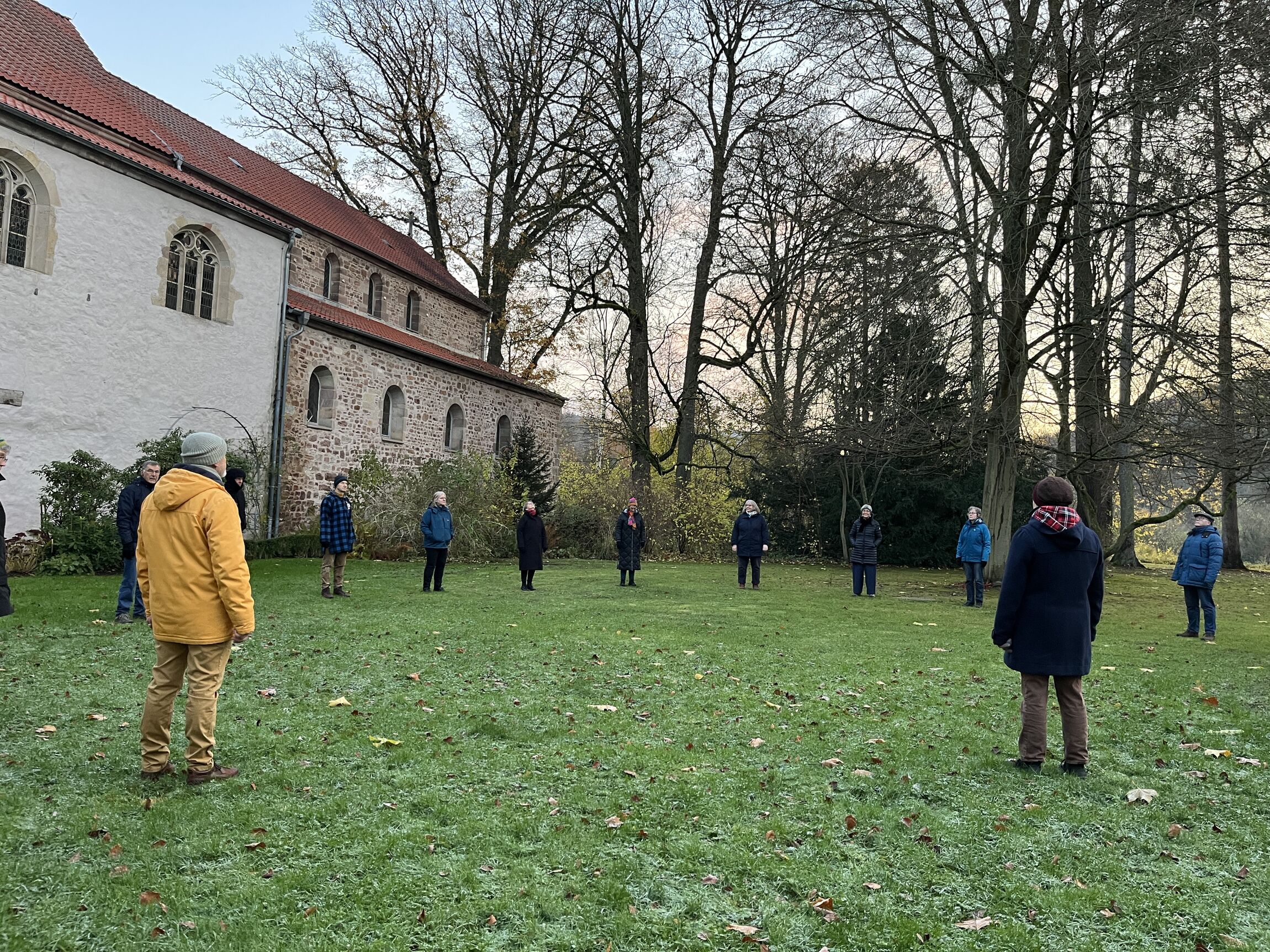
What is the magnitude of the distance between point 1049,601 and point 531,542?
10.9 m

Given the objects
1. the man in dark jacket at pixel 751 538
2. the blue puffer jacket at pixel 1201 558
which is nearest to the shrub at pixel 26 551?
the man in dark jacket at pixel 751 538

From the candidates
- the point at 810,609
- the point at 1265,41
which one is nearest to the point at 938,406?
the point at 810,609

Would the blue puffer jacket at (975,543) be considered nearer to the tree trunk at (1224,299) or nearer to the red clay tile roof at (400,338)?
the tree trunk at (1224,299)

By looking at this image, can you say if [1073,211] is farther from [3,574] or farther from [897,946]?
[3,574]

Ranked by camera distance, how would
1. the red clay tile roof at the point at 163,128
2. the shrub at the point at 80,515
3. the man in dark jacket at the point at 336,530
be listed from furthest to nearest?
the red clay tile roof at the point at 163,128 → the shrub at the point at 80,515 → the man in dark jacket at the point at 336,530

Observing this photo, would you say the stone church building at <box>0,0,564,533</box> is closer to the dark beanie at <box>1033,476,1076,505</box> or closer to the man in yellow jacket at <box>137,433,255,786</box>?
the man in yellow jacket at <box>137,433,255,786</box>

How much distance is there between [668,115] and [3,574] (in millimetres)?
25710

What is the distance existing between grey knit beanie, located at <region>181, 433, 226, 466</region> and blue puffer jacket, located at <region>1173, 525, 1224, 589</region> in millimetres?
11444

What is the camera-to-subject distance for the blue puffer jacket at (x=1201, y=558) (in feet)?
35.7

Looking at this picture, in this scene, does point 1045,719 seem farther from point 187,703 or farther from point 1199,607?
point 1199,607

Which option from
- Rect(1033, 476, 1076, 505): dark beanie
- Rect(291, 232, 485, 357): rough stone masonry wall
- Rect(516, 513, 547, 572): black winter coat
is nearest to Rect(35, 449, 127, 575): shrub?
Rect(516, 513, 547, 572): black winter coat

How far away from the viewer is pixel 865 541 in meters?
16.0

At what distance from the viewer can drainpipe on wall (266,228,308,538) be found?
20469 millimetres

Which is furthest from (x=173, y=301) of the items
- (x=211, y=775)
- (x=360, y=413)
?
(x=211, y=775)
